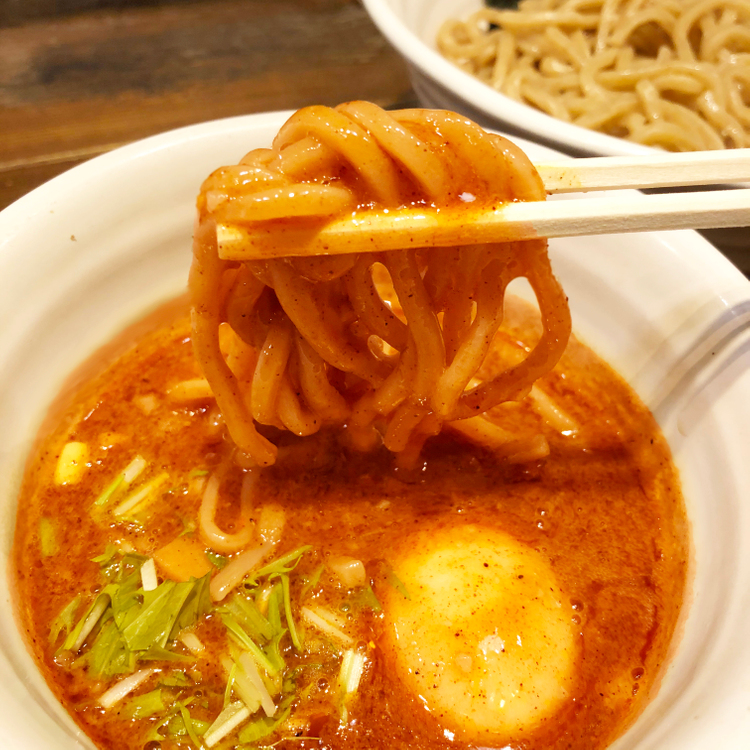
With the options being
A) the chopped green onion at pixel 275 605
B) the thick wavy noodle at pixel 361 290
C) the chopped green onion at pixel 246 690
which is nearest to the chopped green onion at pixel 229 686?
the chopped green onion at pixel 246 690

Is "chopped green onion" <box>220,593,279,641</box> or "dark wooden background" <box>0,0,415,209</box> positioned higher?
"dark wooden background" <box>0,0,415,209</box>

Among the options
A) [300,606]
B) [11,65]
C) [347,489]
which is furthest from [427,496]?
[11,65]

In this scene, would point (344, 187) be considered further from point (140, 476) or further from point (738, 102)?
point (738, 102)

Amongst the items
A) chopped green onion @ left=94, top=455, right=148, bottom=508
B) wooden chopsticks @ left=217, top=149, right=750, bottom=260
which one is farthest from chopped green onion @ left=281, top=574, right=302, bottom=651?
wooden chopsticks @ left=217, top=149, right=750, bottom=260

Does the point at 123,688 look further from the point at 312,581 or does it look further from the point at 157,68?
the point at 157,68

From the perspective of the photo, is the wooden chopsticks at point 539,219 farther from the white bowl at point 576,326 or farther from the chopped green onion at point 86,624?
the chopped green onion at point 86,624

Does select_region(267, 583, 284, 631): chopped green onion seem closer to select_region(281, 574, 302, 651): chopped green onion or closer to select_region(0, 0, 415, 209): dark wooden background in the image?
select_region(281, 574, 302, 651): chopped green onion

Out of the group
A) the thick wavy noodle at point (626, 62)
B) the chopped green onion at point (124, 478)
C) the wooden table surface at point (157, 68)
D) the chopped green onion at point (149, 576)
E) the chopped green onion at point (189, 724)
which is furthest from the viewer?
the wooden table surface at point (157, 68)
